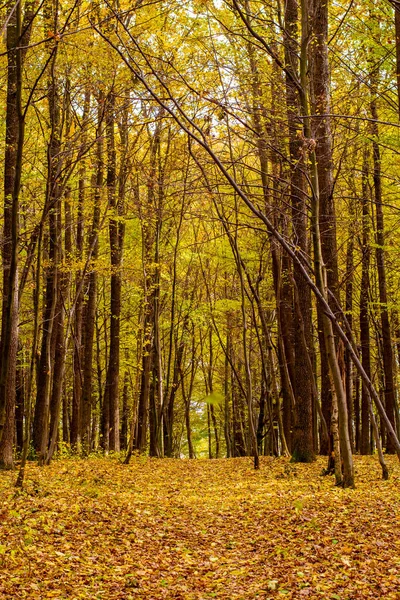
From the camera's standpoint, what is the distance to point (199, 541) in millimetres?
7320

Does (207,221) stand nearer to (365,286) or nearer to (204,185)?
(365,286)

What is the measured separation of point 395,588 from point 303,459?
9388 mm

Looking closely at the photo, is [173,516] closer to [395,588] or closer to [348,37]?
[395,588]

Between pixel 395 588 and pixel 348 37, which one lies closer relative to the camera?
pixel 395 588

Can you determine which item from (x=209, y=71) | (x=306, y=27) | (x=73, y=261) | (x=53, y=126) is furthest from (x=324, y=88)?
(x=73, y=261)

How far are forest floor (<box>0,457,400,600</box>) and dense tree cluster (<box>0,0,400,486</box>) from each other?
1187 millimetres

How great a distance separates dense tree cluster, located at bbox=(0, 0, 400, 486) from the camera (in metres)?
7.91

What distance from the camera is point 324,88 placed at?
11.1 m

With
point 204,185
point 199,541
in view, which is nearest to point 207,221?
point 204,185

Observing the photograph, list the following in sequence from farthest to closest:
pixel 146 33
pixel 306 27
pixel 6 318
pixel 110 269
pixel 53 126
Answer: pixel 110 269 → pixel 146 33 → pixel 6 318 → pixel 53 126 → pixel 306 27

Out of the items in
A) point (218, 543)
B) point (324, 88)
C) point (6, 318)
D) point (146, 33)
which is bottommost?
point (218, 543)

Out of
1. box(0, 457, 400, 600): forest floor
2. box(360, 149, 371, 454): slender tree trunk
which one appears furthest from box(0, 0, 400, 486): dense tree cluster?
box(0, 457, 400, 600): forest floor

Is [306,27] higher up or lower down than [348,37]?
lower down

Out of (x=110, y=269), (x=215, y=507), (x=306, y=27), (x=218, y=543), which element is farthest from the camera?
(x=110, y=269)
